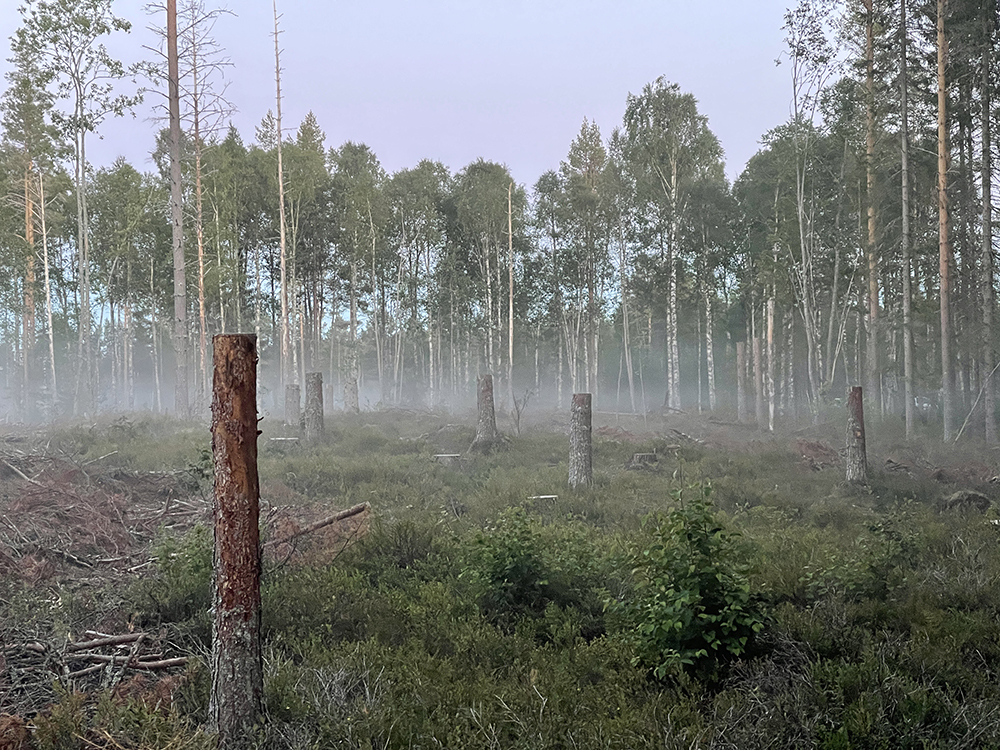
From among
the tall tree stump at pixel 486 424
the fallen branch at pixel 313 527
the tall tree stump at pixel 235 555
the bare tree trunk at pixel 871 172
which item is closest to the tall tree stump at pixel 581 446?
the tall tree stump at pixel 486 424

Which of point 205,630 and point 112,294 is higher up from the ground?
point 112,294

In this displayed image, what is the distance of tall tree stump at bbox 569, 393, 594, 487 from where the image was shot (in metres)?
12.4

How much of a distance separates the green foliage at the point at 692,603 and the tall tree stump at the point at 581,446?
7.18m

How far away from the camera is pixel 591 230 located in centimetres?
3306

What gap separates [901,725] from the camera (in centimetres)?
387

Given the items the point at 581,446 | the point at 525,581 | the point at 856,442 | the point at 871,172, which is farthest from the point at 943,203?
the point at 525,581

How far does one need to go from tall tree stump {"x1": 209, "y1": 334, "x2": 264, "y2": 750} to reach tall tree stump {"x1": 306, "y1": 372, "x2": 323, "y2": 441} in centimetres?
1372

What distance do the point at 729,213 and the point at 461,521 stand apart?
2812cm

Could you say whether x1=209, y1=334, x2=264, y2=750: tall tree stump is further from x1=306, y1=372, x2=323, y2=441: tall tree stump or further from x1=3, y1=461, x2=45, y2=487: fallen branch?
x1=306, y1=372, x2=323, y2=441: tall tree stump

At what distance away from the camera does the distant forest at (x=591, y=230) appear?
17781 mm

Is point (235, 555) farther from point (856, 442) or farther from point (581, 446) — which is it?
point (856, 442)

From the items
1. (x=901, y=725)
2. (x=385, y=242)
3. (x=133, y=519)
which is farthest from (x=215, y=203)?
(x=901, y=725)

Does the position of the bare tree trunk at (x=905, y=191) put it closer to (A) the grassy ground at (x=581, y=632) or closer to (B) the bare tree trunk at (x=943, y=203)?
(B) the bare tree trunk at (x=943, y=203)

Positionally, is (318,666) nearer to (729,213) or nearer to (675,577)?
(675,577)
